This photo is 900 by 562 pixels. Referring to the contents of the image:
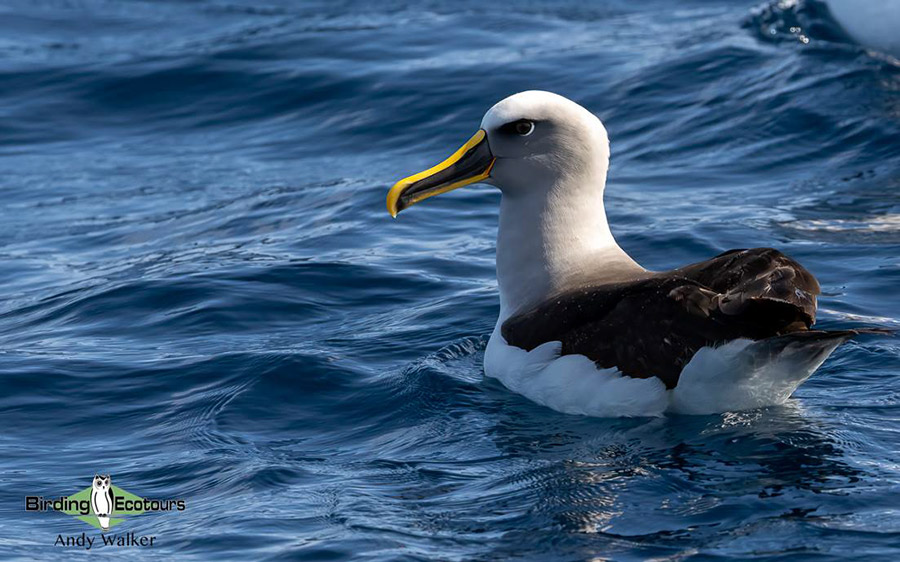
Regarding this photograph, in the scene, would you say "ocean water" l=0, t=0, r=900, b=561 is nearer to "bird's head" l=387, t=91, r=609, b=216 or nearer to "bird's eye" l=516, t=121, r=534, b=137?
"bird's head" l=387, t=91, r=609, b=216

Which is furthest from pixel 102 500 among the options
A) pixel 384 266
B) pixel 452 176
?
pixel 384 266

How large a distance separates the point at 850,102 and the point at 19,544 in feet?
32.7

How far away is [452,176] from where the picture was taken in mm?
8477

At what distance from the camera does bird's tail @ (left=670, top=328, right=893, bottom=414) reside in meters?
6.87

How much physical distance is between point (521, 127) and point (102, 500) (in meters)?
3.22

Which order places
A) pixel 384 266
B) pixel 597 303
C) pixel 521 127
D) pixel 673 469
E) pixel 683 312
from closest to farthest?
pixel 673 469
pixel 683 312
pixel 597 303
pixel 521 127
pixel 384 266

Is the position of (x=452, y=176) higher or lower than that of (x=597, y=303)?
higher

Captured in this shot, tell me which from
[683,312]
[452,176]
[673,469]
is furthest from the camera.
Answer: [452,176]

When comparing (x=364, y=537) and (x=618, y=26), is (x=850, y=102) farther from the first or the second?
(x=364, y=537)

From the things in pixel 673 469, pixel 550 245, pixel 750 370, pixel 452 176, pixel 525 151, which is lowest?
pixel 673 469
